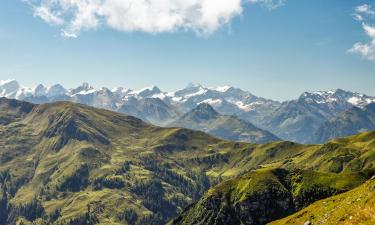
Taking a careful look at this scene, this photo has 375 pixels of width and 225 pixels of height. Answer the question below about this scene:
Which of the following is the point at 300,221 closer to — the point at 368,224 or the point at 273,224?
the point at 273,224

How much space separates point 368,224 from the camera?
68562 millimetres

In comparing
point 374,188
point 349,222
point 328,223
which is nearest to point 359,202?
point 374,188

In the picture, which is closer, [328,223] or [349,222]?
[349,222]

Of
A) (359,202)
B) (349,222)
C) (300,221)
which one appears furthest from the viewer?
(300,221)

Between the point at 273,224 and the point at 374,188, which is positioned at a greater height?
the point at 374,188

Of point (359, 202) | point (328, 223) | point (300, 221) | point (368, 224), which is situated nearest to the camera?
point (368, 224)

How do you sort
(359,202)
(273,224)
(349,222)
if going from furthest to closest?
1. (273,224)
2. (359,202)
3. (349,222)

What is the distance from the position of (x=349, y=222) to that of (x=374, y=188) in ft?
137

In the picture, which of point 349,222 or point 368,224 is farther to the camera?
point 349,222

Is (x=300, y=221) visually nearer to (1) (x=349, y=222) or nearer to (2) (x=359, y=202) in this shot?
(2) (x=359, y=202)

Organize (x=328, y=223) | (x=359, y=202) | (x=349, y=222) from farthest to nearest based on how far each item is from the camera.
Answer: (x=359, y=202) → (x=328, y=223) → (x=349, y=222)

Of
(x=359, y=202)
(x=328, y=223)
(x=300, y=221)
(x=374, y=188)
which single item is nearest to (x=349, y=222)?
(x=328, y=223)

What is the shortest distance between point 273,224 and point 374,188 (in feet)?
247

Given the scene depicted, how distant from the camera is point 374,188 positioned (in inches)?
4345
